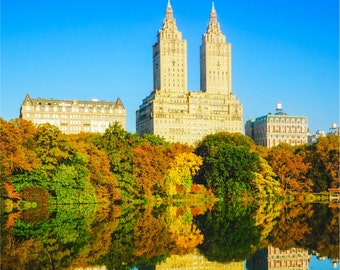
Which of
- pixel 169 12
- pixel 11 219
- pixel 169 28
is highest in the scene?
pixel 169 12

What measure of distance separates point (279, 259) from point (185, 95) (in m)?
120

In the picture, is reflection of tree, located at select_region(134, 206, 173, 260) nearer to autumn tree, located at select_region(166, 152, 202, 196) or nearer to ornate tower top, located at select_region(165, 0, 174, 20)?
autumn tree, located at select_region(166, 152, 202, 196)

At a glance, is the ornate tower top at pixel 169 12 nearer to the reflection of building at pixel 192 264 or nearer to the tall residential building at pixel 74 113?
the tall residential building at pixel 74 113

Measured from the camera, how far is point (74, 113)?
430ft

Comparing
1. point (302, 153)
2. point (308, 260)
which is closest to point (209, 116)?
point (302, 153)

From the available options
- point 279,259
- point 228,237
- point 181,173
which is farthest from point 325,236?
point 181,173

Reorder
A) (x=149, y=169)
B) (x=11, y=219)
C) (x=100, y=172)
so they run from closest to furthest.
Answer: (x=11, y=219) → (x=100, y=172) → (x=149, y=169)

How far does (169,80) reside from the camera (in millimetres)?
142125

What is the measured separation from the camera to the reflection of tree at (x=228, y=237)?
2333 centimetres

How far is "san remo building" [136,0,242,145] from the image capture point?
5394 inches

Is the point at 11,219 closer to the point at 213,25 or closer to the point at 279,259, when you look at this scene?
the point at 279,259

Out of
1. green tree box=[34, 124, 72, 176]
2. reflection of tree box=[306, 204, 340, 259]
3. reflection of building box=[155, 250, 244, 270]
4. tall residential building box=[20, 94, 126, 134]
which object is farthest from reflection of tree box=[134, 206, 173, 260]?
tall residential building box=[20, 94, 126, 134]

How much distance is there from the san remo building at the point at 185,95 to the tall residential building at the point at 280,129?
23.4ft

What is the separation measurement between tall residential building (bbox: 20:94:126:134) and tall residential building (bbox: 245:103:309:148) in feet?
126
